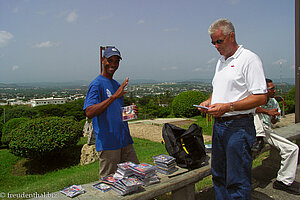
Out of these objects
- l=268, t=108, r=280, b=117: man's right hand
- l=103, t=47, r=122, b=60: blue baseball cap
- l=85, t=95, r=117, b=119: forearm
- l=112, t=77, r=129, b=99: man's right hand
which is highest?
l=103, t=47, r=122, b=60: blue baseball cap

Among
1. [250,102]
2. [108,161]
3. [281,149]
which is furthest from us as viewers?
[281,149]

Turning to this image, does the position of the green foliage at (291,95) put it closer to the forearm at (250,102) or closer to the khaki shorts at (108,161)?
the forearm at (250,102)

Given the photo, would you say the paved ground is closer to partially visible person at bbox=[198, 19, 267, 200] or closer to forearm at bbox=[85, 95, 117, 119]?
partially visible person at bbox=[198, 19, 267, 200]

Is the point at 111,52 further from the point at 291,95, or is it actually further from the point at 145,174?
the point at 291,95

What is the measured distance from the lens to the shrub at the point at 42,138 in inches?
260

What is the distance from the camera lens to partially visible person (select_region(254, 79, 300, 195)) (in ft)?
10.7

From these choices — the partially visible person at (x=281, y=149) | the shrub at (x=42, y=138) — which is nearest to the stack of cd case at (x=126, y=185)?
the partially visible person at (x=281, y=149)

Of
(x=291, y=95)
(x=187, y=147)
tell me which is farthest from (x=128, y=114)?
(x=291, y=95)

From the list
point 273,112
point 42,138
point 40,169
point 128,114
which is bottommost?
point 40,169

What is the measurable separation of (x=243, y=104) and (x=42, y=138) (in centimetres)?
629

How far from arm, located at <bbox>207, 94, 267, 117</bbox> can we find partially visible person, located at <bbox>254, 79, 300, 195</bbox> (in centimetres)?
159

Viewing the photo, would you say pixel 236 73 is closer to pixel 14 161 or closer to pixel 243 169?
pixel 243 169

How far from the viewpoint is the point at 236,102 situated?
1.94 m

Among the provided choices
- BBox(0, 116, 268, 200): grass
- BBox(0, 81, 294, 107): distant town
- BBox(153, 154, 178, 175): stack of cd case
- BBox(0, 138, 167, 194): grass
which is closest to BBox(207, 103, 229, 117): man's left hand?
BBox(153, 154, 178, 175): stack of cd case
